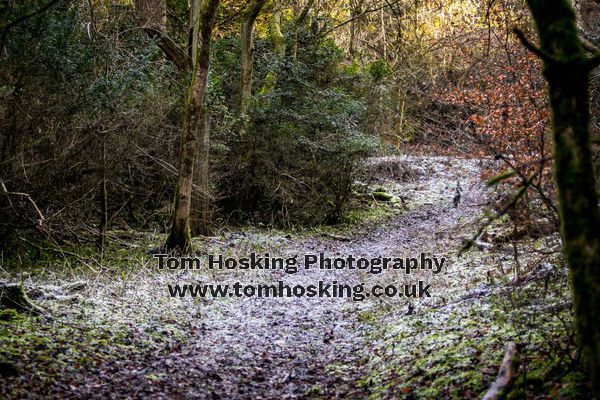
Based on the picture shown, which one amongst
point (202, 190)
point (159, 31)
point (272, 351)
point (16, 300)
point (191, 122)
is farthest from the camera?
point (202, 190)

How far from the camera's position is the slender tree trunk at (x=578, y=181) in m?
2.58

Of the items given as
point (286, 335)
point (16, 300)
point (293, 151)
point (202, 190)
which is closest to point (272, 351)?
point (286, 335)

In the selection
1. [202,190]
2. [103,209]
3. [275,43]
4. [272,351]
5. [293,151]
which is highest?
[275,43]

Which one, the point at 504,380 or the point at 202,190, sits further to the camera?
the point at 202,190

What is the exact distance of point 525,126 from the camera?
9.23 metres

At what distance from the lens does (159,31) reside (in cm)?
1305

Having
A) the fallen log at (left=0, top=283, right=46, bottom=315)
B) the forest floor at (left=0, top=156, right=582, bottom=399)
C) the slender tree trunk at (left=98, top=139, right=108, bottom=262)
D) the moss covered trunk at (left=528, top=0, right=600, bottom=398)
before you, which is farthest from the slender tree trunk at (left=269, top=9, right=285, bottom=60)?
the moss covered trunk at (left=528, top=0, right=600, bottom=398)

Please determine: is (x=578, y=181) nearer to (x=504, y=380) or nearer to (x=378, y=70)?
(x=504, y=380)

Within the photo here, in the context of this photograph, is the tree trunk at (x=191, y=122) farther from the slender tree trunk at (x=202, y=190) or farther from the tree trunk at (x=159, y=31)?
the tree trunk at (x=159, y=31)

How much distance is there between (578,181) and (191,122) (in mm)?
9231

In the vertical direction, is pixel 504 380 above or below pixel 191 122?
below

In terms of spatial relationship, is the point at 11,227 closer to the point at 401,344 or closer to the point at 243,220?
the point at 401,344

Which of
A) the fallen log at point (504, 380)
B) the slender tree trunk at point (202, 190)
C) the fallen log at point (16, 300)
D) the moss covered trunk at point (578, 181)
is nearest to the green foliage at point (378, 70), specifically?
the slender tree trunk at point (202, 190)

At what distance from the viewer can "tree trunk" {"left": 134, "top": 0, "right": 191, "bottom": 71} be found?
43.6ft
